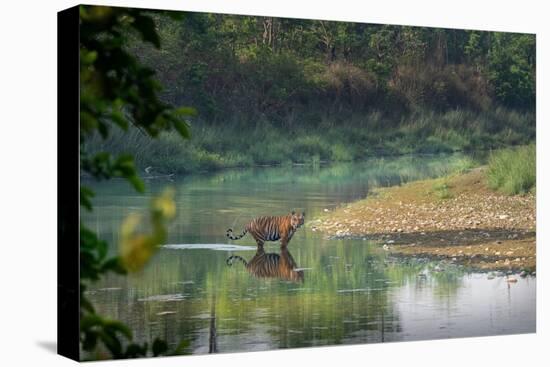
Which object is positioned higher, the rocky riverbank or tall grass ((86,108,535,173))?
tall grass ((86,108,535,173))

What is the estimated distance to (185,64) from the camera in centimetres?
819

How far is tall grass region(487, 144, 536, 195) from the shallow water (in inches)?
16.0

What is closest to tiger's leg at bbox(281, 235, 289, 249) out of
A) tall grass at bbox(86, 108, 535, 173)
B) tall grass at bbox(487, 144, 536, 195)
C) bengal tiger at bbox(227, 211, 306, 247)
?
bengal tiger at bbox(227, 211, 306, 247)

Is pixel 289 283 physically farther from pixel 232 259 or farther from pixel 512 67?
pixel 512 67

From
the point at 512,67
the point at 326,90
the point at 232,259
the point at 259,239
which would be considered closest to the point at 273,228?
the point at 259,239

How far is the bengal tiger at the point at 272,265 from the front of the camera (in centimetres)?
830

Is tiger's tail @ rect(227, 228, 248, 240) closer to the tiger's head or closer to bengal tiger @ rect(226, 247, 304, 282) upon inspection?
bengal tiger @ rect(226, 247, 304, 282)

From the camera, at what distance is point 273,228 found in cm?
840

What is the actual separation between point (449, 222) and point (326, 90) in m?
1.52

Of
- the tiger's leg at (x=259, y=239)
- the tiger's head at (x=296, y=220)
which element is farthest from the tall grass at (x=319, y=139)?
the tiger's leg at (x=259, y=239)

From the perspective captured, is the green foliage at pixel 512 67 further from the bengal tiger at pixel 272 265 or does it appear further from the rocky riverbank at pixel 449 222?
the bengal tiger at pixel 272 265

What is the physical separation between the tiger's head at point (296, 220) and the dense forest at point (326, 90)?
0.43 metres

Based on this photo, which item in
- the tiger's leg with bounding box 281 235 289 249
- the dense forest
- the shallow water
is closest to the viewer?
the shallow water

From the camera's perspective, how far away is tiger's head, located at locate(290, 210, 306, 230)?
8513 millimetres
